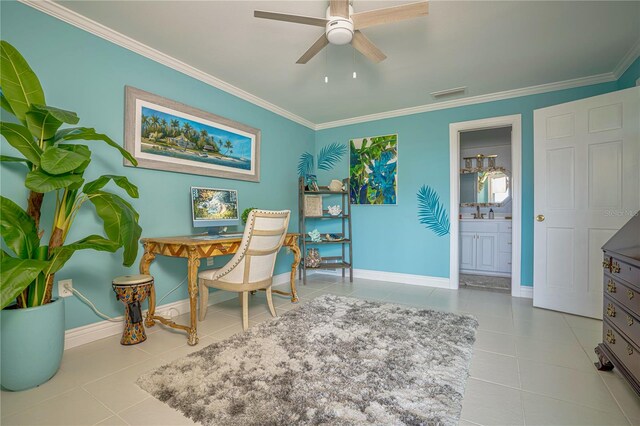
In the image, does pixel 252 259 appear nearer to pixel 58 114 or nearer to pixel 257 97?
pixel 58 114

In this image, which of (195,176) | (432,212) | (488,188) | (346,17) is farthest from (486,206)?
(195,176)

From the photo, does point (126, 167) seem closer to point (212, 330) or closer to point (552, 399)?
point (212, 330)

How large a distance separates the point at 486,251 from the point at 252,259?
419cm

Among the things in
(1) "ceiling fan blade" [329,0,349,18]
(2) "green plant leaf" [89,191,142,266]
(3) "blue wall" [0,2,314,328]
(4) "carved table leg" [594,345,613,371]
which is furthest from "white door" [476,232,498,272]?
(2) "green plant leaf" [89,191,142,266]

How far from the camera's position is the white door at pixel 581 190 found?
2518 mm

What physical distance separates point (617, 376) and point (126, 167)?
366cm

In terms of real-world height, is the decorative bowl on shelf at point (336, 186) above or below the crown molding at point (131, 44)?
below

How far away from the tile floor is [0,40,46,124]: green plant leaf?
4.92ft

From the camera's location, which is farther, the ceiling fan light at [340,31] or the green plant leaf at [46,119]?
the ceiling fan light at [340,31]

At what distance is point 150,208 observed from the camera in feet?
8.42

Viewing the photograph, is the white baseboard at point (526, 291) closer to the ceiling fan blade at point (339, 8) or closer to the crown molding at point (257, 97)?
the crown molding at point (257, 97)

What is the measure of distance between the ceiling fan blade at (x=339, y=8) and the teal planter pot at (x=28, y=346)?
239 cm

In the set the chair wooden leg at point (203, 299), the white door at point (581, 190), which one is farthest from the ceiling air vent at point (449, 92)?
the chair wooden leg at point (203, 299)

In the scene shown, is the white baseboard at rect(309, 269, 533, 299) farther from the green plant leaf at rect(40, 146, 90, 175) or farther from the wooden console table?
the green plant leaf at rect(40, 146, 90, 175)
